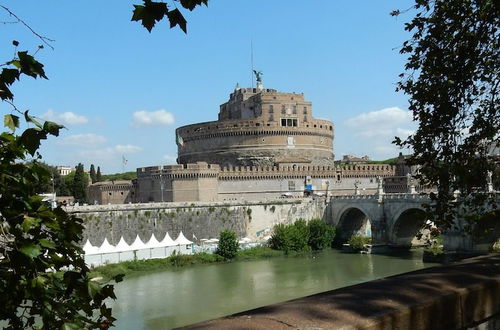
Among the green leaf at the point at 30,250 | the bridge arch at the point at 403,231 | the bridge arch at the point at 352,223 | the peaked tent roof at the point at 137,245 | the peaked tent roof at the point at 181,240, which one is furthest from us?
the bridge arch at the point at 352,223

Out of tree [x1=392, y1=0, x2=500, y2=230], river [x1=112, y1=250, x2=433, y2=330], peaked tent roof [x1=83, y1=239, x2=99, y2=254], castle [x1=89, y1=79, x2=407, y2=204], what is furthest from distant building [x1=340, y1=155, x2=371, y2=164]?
tree [x1=392, y1=0, x2=500, y2=230]

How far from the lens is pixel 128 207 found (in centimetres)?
2781

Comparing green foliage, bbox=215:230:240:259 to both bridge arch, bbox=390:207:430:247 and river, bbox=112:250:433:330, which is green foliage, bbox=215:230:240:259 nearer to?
river, bbox=112:250:433:330

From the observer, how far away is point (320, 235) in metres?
30.1

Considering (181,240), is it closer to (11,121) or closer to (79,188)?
(79,188)

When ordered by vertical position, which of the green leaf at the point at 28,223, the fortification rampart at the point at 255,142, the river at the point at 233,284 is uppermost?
the fortification rampart at the point at 255,142

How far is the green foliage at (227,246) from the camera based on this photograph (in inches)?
1041

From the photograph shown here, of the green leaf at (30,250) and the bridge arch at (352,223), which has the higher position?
the green leaf at (30,250)

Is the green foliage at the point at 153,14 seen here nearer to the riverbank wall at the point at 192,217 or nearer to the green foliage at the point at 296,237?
the riverbank wall at the point at 192,217

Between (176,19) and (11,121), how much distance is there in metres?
1.04

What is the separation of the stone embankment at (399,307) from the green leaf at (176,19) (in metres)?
1.14

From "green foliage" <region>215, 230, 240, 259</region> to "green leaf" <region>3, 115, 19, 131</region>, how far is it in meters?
24.2

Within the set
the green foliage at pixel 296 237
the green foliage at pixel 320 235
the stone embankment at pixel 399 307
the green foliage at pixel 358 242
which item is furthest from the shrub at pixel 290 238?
the stone embankment at pixel 399 307

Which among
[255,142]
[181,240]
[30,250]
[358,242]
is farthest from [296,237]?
[30,250]
